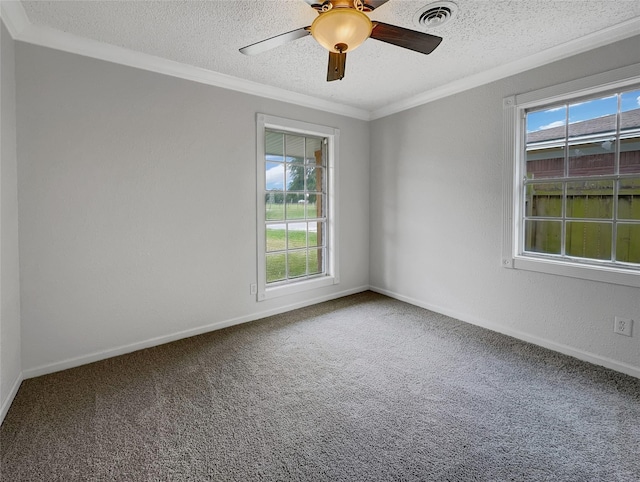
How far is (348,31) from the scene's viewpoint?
5.47 ft

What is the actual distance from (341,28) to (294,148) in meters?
2.22

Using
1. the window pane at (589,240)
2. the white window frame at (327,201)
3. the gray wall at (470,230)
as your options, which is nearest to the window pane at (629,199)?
the window pane at (589,240)

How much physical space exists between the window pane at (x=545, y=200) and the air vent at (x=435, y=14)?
1.63 meters

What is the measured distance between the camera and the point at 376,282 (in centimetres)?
447

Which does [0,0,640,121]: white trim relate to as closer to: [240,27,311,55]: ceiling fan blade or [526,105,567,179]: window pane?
[526,105,567,179]: window pane

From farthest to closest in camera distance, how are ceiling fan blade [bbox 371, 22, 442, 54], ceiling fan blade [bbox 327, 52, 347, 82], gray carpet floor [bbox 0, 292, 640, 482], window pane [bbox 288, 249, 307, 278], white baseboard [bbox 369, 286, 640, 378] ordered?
window pane [bbox 288, 249, 307, 278], white baseboard [bbox 369, 286, 640, 378], ceiling fan blade [bbox 327, 52, 347, 82], ceiling fan blade [bbox 371, 22, 442, 54], gray carpet floor [bbox 0, 292, 640, 482]

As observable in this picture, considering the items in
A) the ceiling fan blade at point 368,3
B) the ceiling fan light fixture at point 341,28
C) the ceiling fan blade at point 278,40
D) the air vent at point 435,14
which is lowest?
the ceiling fan light fixture at point 341,28

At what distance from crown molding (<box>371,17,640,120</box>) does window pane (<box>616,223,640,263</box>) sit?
4.42 feet

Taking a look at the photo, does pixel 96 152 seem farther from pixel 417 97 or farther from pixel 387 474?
pixel 417 97

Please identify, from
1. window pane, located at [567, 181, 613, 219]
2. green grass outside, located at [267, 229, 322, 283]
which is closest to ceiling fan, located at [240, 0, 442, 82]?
window pane, located at [567, 181, 613, 219]

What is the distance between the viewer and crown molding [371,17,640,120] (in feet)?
7.43

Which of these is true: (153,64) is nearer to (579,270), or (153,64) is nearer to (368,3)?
(368,3)

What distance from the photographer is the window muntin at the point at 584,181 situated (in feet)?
7.86

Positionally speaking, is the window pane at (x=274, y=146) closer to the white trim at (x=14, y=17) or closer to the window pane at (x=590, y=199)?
the white trim at (x=14, y=17)
